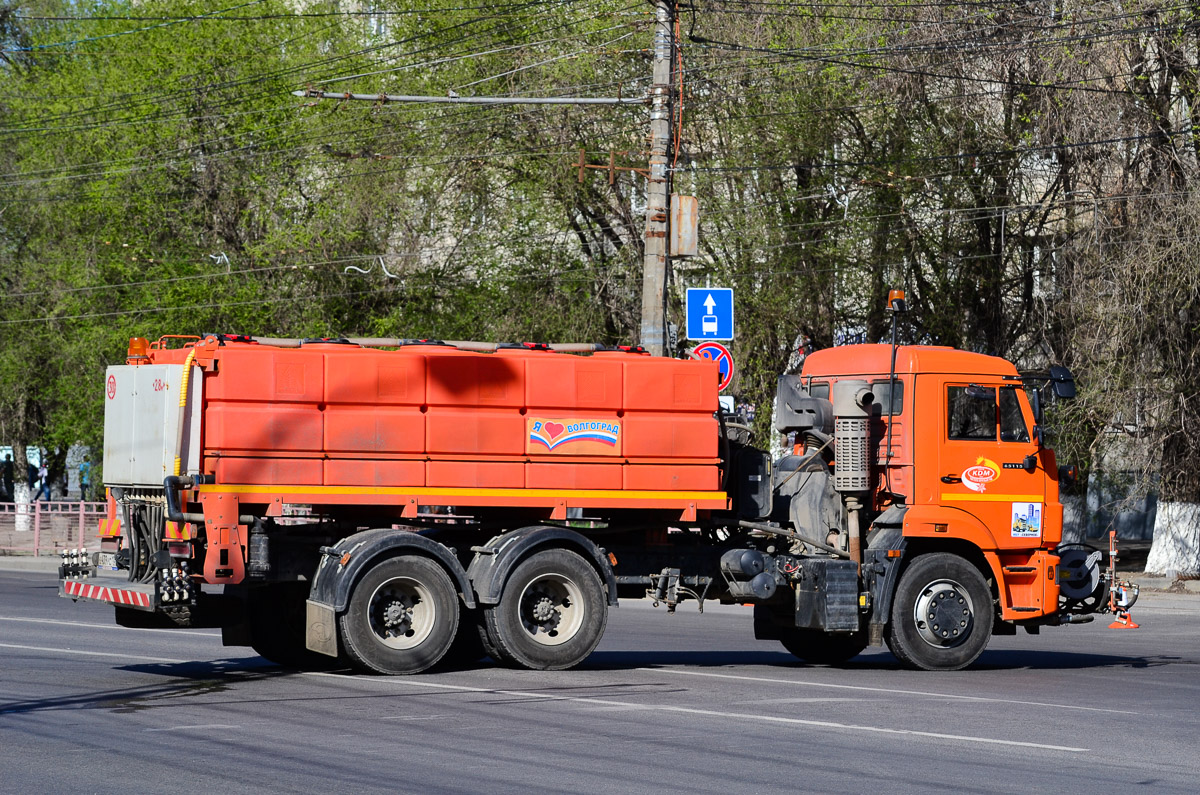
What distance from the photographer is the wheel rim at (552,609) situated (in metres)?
13.4

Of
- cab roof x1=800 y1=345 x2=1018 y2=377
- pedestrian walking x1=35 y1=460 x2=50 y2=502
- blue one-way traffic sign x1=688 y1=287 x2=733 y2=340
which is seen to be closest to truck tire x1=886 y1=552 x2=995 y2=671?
cab roof x1=800 y1=345 x2=1018 y2=377

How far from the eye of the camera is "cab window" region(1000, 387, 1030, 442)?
1451 cm

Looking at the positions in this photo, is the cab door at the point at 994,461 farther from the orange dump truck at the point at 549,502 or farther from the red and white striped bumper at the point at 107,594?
the red and white striped bumper at the point at 107,594

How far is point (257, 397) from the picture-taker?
492 inches

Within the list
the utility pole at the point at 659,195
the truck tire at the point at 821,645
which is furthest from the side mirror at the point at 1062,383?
the utility pole at the point at 659,195

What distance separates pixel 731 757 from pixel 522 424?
490 cm

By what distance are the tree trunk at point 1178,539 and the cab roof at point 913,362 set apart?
43.8 feet

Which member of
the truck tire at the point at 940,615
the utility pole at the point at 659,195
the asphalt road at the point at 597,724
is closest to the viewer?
the asphalt road at the point at 597,724

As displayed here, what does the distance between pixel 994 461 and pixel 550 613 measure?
4.36 meters

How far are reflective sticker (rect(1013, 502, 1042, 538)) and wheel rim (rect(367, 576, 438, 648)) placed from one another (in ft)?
17.9

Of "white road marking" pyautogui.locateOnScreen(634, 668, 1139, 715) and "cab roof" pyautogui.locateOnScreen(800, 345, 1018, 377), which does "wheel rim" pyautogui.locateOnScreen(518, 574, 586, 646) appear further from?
"cab roof" pyautogui.locateOnScreen(800, 345, 1018, 377)

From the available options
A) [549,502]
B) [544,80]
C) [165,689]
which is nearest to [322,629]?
[165,689]

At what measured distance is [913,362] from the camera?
14281mm

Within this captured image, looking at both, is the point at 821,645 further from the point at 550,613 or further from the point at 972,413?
the point at 550,613
